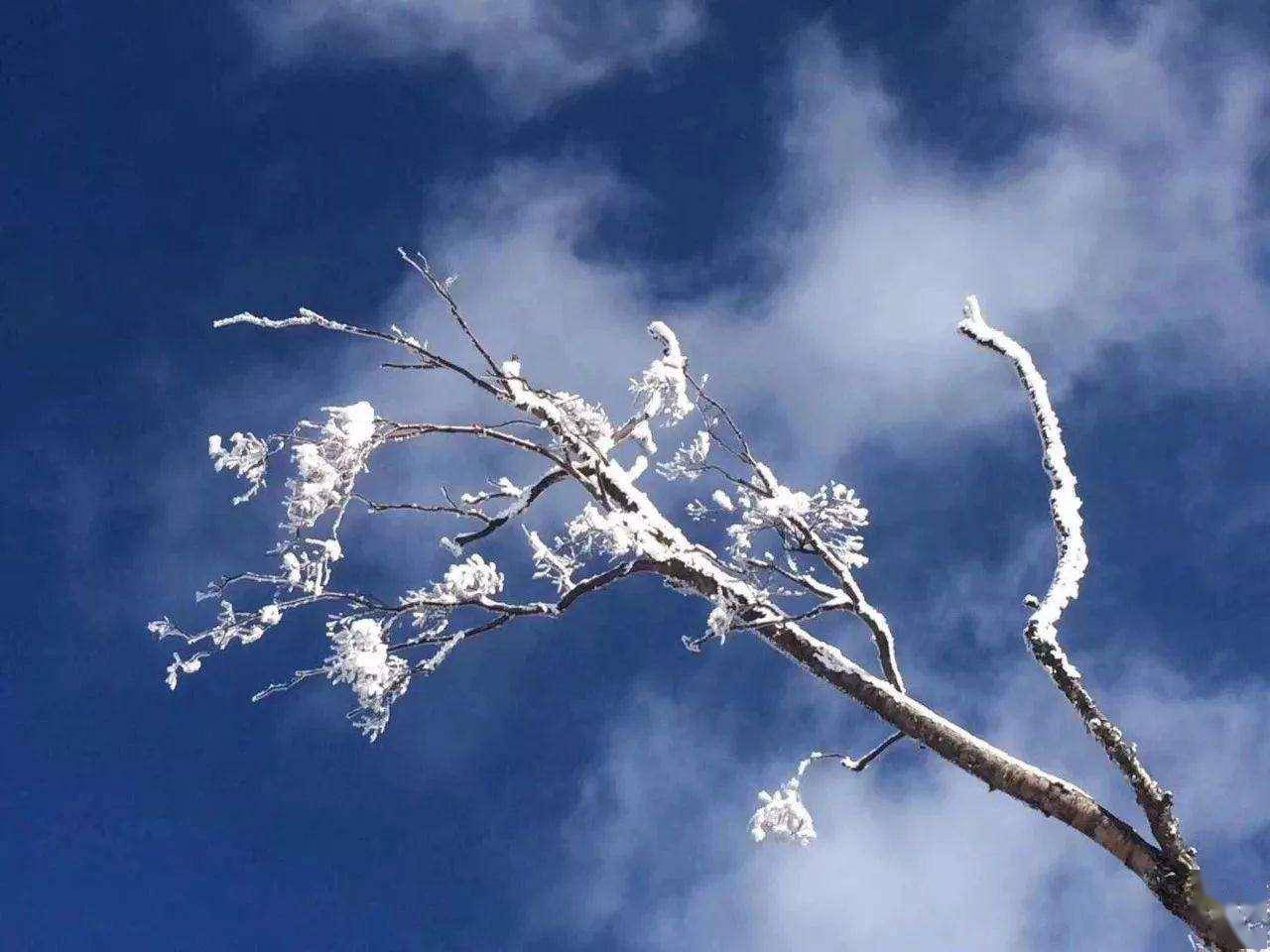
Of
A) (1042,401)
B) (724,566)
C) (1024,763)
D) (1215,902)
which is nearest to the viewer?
(1215,902)

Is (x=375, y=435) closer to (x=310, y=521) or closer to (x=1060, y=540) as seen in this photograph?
(x=310, y=521)

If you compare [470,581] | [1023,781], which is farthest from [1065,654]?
[470,581]

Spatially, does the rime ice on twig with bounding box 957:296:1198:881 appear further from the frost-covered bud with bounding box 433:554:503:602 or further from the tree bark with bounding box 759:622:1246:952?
the frost-covered bud with bounding box 433:554:503:602

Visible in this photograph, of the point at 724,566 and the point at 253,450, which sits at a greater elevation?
the point at 724,566

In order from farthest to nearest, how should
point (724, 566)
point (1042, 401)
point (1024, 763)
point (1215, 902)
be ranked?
point (1042, 401)
point (724, 566)
point (1024, 763)
point (1215, 902)

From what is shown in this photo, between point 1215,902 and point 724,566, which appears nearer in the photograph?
point 1215,902

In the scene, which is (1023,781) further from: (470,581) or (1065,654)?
(470,581)

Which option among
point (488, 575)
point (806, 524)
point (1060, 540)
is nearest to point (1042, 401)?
point (1060, 540)

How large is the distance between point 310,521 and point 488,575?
52.5 inches

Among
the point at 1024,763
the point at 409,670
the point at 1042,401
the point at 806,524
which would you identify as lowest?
the point at 409,670

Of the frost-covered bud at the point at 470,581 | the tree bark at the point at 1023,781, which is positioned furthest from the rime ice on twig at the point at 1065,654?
the frost-covered bud at the point at 470,581

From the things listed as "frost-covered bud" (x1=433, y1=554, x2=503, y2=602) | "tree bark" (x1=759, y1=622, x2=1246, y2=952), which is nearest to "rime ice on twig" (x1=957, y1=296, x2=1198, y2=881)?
"tree bark" (x1=759, y1=622, x2=1246, y2=952)

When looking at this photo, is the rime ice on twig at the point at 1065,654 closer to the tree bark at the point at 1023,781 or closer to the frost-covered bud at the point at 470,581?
the tree bark at the point at 1023,781

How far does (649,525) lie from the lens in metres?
7.25
